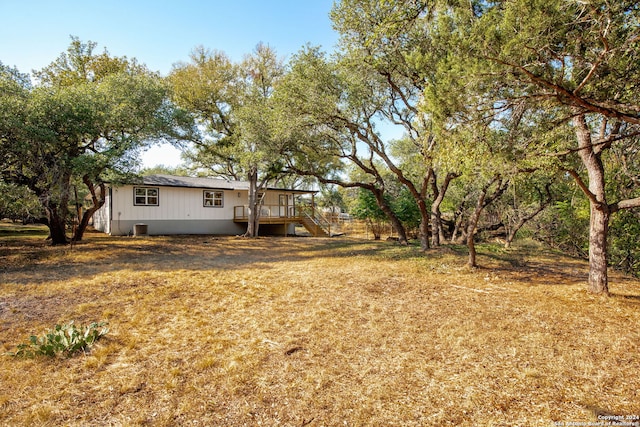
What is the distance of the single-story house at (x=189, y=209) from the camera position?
16.0 m

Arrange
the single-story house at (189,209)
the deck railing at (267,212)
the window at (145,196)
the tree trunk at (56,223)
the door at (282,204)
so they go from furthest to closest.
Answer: the door at (282,204), the deck railing at (267,212), the window at (145,196), the single-story house at (189,209), the tree trunk at (56,223)

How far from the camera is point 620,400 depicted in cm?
247

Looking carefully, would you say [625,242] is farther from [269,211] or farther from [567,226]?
[269,211]

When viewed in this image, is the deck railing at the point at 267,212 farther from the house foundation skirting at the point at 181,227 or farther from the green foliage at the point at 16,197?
the green foliage at the point at 16,197

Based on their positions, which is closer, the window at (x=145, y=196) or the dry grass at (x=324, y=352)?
the dry grass at (x=324, y=352)

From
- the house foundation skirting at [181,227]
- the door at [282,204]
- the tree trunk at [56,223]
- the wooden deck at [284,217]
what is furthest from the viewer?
the door at [282,204]

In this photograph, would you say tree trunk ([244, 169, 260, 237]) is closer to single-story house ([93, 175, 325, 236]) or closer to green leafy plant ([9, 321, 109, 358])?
single-story house ([93, 175, 325, 236])

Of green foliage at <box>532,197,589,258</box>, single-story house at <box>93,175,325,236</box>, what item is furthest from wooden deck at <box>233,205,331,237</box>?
green foliage at <box>532,197,589,258</box>

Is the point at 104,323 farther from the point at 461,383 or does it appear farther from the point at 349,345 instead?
the point at 461,383

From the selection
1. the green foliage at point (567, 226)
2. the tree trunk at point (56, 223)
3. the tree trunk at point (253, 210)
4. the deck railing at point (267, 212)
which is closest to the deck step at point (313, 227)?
the deck railing at point (267, 212)

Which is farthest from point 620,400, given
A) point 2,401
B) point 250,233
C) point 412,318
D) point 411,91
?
point 250,233

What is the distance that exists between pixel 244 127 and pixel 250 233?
22.6 ft

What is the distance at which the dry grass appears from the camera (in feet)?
7.84

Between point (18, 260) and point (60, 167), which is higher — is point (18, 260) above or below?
below
